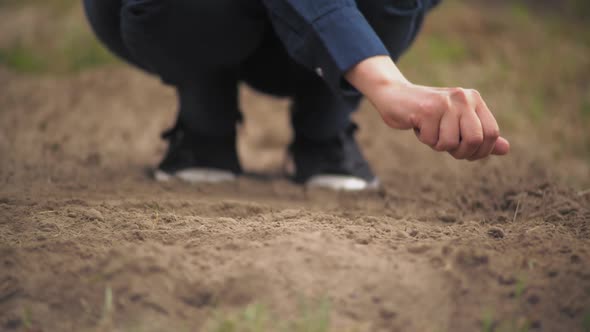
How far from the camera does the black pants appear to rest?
1.35 m

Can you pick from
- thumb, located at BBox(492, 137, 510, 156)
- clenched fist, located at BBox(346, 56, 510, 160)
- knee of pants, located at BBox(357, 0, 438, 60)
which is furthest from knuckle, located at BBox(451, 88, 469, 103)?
knee of pants, located at BBox(357, 0, 438, 60)

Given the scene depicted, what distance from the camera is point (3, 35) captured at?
11.0 ft

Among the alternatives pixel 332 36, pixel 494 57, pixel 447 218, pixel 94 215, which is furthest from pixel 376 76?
pixel 494 57

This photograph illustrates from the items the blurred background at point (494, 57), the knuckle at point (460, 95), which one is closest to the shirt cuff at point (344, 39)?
the knuckle at point (460, 95)

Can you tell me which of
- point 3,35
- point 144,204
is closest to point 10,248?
point 144,204

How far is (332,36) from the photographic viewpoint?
3.37ft

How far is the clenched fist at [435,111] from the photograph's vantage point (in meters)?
0.96

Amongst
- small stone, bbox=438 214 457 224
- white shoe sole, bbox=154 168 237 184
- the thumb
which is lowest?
white shoe sole, bbox=154 168 237 184

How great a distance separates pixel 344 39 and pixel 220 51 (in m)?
0.50

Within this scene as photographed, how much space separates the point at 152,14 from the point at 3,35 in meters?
2.46

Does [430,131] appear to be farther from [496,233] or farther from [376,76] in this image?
[496,233]

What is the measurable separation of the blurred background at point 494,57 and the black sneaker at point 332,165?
2.94ft

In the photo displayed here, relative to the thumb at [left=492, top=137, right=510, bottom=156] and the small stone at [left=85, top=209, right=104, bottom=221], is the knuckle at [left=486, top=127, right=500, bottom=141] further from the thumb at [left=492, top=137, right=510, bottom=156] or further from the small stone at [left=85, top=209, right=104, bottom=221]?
the small stone at [left=85, top=209, right=104, bottom=221]

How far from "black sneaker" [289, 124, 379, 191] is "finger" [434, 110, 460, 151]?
79cm
